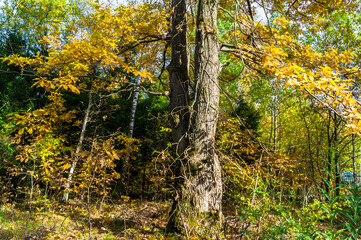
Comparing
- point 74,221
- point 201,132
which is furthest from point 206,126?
point 74,221

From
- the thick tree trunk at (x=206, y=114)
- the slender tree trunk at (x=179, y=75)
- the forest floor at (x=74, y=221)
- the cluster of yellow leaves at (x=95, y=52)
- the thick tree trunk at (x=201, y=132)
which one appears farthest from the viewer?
the forest floor at (x=74, y=221)

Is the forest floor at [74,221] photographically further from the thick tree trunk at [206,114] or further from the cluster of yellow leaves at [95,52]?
the cluster of yellow leaves at [95,52]

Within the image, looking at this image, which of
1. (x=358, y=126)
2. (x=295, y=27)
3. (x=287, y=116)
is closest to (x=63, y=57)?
(x=358, y=126)

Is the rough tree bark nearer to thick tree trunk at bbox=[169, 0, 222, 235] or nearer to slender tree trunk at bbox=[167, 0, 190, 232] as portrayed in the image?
thick tree trunk at bbox=[169, 0, 222, 235]

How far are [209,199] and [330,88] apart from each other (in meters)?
1.96

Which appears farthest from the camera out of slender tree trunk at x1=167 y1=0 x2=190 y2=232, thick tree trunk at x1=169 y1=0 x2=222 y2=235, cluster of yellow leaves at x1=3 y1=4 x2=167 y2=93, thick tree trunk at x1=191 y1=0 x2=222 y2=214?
slender tree trunk at x1=167 y1=0 x2=190 y2=232

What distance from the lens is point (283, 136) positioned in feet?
44.5

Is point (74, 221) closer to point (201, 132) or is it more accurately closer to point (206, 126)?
point (201, 132)

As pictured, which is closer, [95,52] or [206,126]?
[206,126]

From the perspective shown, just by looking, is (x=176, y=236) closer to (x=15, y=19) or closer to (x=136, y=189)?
(x=136, y=189)

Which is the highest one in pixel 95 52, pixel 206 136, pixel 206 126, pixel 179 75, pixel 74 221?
pixel 95 52

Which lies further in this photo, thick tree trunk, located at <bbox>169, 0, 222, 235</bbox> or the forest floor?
the forest floor

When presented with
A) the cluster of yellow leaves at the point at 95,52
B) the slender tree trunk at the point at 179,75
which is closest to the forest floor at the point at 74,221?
the slender tree trunk at the point at 179,75

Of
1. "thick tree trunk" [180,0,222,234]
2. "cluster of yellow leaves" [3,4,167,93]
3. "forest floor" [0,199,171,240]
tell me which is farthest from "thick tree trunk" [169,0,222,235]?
"forest floor" [0,199,171,240]
